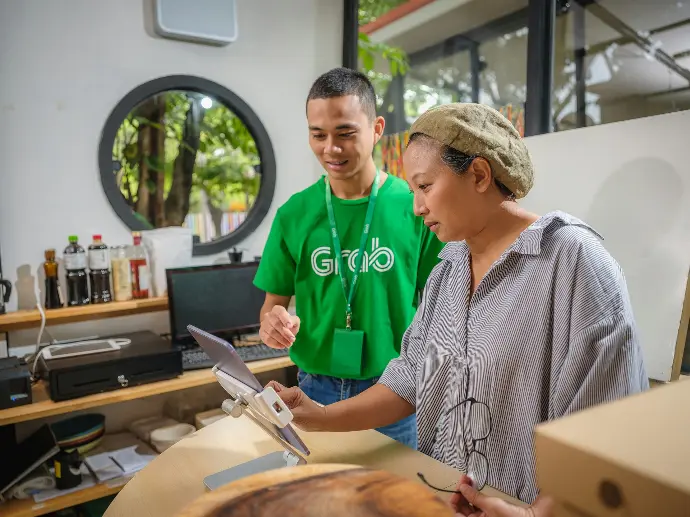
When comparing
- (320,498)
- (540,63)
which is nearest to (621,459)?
(320,498)

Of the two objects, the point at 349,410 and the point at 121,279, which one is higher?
the point at 121,279

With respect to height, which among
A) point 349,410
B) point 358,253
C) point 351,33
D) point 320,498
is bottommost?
point 349,410

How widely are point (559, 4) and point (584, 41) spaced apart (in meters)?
0.22

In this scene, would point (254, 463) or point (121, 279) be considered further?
point (121, 279)

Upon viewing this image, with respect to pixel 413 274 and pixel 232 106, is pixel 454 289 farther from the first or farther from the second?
pixel 232 106

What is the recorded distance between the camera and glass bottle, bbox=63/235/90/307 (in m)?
2.61

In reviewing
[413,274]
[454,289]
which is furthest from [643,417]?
[413,274]

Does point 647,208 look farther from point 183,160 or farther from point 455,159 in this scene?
point 183,160

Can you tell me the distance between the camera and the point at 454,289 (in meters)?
1.34

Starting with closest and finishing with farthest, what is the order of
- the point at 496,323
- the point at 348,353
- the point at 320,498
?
the point at 320,498 → the point at 496,323 → the point at 348,353

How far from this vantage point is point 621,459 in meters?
0.36

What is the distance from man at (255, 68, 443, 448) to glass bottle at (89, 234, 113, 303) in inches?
43.3

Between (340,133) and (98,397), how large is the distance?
1.47 m

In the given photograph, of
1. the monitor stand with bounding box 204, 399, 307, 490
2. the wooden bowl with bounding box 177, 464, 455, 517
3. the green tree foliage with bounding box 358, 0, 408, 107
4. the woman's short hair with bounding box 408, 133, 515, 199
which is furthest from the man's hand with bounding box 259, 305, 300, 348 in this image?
the green tree foliage with bounding box 358, 0, 408, 107
